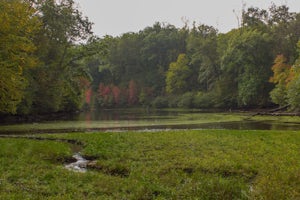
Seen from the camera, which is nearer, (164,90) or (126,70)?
(164,90)

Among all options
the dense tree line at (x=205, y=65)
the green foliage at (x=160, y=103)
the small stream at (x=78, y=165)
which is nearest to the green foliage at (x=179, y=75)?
the dense tree line at (x=205, y=65)

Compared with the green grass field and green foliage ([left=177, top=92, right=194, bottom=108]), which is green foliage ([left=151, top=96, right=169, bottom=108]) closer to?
green foliage ([left=177, top=92, right=194, bottom=108])

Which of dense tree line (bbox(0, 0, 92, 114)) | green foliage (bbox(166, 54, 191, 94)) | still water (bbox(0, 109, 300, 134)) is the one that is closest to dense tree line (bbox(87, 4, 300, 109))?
green foliage (bbox(166, 54, 191, 94))

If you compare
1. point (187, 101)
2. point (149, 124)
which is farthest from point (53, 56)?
point (187, 101)

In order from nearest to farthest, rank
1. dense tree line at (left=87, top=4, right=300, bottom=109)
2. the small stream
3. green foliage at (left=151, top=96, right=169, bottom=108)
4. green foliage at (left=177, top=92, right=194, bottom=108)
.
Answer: the small stream < dense tree line at (left=87, top=4, right=300, bottom=109) < green foliage at (left=177, top=92, right=194, bottom=108) < green foliage at (left=151, top=96, right=169, bottom=108)

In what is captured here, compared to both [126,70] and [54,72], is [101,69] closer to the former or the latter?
[126,70]

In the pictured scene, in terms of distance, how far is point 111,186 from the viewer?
34.8 feet

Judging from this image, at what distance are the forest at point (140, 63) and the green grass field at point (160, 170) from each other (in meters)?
11.1

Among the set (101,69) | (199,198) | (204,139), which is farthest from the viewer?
(101,69)

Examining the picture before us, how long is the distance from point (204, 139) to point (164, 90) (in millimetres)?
98962

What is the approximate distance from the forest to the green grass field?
438 inches

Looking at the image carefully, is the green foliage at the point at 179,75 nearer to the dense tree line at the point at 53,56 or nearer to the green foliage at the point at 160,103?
the green foliage at the point at 160,103

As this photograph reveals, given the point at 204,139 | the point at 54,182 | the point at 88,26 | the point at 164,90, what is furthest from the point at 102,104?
the point at 54,182

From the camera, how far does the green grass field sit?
9.85 meters
